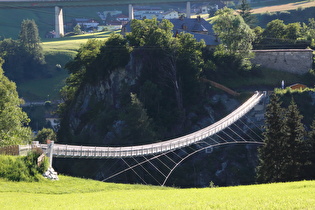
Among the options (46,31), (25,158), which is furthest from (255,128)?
(46,31)

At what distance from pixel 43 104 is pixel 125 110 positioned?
5350cm

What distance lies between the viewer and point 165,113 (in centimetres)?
6316

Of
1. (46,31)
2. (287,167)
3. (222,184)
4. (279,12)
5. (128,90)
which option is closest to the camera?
(287,167)

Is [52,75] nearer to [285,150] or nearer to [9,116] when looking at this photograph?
[9,116]

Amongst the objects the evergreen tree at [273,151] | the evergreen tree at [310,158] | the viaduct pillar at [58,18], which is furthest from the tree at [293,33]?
the viaduct pillar at [58,18]

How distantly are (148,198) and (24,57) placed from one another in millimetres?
108196

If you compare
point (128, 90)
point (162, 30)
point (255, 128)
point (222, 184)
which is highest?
point (162, 30)

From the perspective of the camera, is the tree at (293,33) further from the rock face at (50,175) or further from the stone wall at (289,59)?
the rock face at (50,175)

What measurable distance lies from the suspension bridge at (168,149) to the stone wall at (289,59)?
34.4ft

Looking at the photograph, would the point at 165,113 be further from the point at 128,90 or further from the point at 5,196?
the point at 5,196

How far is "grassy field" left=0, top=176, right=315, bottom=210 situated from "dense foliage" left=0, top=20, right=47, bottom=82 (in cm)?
10001

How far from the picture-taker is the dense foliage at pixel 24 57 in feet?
414

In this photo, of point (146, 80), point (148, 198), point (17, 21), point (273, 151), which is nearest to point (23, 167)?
point (148, 198)

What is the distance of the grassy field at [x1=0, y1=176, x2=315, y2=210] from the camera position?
21.9 m
